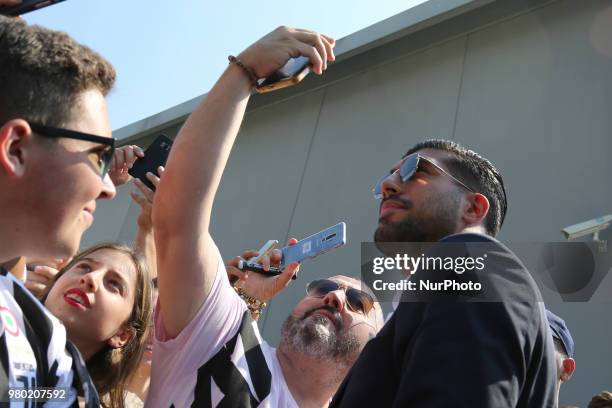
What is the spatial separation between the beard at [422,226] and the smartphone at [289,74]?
1.79 feet

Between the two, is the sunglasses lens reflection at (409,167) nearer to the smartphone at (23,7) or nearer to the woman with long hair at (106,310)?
the woman with long hair at (106,310)

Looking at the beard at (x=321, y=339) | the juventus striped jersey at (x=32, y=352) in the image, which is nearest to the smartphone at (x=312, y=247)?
the beard at (x=321, y=339)

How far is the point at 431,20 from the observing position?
24.7 feet

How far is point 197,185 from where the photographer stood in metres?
2.00

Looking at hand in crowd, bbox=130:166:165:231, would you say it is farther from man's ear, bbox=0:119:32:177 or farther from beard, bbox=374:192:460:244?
man's ear, bbox=0:119:32:177

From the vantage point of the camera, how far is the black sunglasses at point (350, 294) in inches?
113

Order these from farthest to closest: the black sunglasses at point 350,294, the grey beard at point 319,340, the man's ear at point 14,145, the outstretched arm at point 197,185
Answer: the black sunglasses at point 350,294, the grey beard at point 319,340, the outstretched arm at point 197,185, the man's ear at point 14,145

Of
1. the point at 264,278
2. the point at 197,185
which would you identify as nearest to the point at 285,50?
the point at 197,185

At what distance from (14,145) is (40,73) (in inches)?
6.9

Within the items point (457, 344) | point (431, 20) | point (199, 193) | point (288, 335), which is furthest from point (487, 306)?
point (431, 20)

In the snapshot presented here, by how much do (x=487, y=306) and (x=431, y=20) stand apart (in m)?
6.36

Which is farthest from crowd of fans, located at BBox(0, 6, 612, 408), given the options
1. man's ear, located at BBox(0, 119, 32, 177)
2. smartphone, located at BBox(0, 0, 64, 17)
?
smartphone, located at BBox(0, 0, 64, 17)

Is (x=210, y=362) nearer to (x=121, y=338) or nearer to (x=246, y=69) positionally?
(x=121, y=338)

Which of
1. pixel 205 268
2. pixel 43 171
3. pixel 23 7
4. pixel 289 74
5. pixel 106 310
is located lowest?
pixel 106 310
